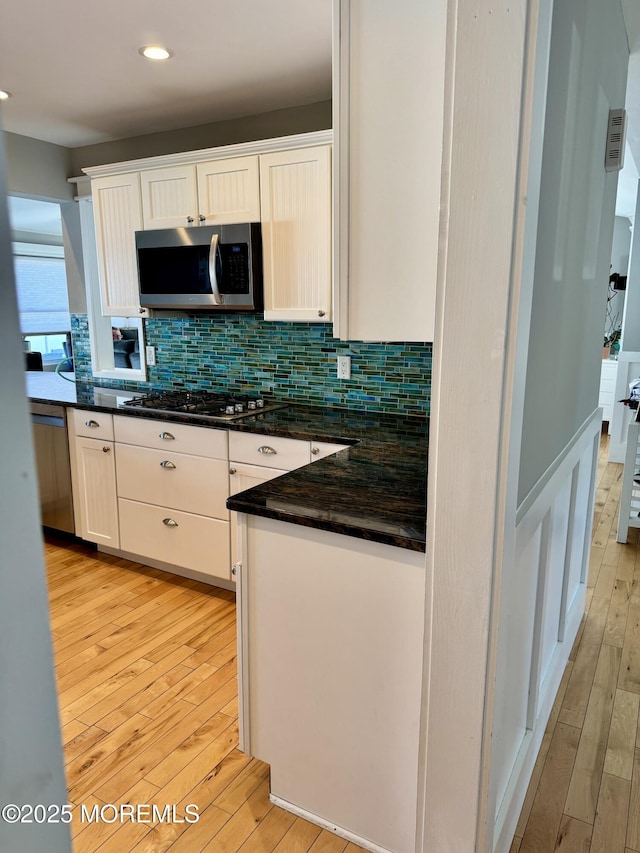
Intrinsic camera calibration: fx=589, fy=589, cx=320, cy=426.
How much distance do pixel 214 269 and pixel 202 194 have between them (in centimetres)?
42

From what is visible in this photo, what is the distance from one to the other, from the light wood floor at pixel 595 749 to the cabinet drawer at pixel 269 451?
138 centimetres

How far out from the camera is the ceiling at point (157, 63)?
2.14 m

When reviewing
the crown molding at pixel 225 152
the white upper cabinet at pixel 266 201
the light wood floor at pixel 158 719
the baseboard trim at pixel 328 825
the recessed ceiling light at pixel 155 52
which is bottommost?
the light wood floor at pixel 158 719

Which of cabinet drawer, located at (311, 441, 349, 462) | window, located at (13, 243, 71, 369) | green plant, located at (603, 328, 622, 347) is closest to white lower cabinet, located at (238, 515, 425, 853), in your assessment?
cabinet drawer, located at (311, 441, 349, 462)

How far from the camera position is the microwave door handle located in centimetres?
289

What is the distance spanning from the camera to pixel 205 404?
3.13 meters

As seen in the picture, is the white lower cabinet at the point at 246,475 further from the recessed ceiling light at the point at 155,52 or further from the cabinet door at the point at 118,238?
the recessed ceiling light at the point at 155,52

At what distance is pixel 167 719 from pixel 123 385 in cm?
234

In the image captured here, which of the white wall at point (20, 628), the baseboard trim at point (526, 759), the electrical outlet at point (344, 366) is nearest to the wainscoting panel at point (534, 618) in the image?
the baseboard trim at point (526, 759)

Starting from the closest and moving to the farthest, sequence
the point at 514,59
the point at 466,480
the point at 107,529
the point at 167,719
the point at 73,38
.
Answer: the point at 514,59, the point at 466,480, the point at 167,719, the point at 73,38, the point at 107,529

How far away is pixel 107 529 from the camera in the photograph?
3350mm

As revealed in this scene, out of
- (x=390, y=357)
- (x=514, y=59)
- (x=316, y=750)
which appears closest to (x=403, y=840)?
(x=316, y=750)

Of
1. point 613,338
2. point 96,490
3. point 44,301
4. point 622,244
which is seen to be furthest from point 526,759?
point 44,301

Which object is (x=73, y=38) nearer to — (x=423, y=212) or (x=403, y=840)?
(x=423, y=212)
